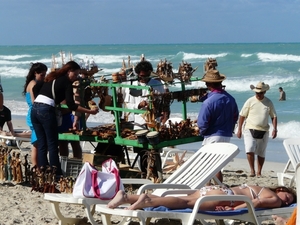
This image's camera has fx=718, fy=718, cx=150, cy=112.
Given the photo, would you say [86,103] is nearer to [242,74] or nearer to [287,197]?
[287,197]

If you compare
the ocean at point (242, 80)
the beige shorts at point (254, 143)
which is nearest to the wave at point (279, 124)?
the ocean at point (242, 80)

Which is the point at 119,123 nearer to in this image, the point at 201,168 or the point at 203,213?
the point at 201,168

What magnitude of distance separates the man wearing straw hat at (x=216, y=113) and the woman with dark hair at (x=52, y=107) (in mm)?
1328

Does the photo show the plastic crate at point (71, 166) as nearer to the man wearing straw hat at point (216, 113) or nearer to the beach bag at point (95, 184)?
the man wearing straw hat at point (216, 113)

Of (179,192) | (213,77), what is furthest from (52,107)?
(179,192)

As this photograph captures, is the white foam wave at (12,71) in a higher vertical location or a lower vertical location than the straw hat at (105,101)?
lower

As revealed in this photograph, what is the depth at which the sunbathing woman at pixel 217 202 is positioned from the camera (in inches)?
211

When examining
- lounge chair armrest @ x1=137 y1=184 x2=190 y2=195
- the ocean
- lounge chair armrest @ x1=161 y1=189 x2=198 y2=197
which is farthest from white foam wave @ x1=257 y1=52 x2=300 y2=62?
lounge chair armrest @ x1=161 y1=189 x2=198 y2=197

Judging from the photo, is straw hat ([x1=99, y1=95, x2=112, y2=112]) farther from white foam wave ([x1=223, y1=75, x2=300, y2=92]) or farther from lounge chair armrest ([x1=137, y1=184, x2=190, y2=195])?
white foam wave ([x1=223, y1=75, x2=300, y2=92])

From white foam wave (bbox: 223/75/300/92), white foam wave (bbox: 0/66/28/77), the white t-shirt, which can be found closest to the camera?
the white t-shirt

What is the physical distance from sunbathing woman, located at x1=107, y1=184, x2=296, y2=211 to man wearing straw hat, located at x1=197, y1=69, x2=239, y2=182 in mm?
1492

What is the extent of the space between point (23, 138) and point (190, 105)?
8.37 meters

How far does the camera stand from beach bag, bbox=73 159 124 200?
224 inches

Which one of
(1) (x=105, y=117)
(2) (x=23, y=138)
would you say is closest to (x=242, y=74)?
(1) (x=105, y=117)
